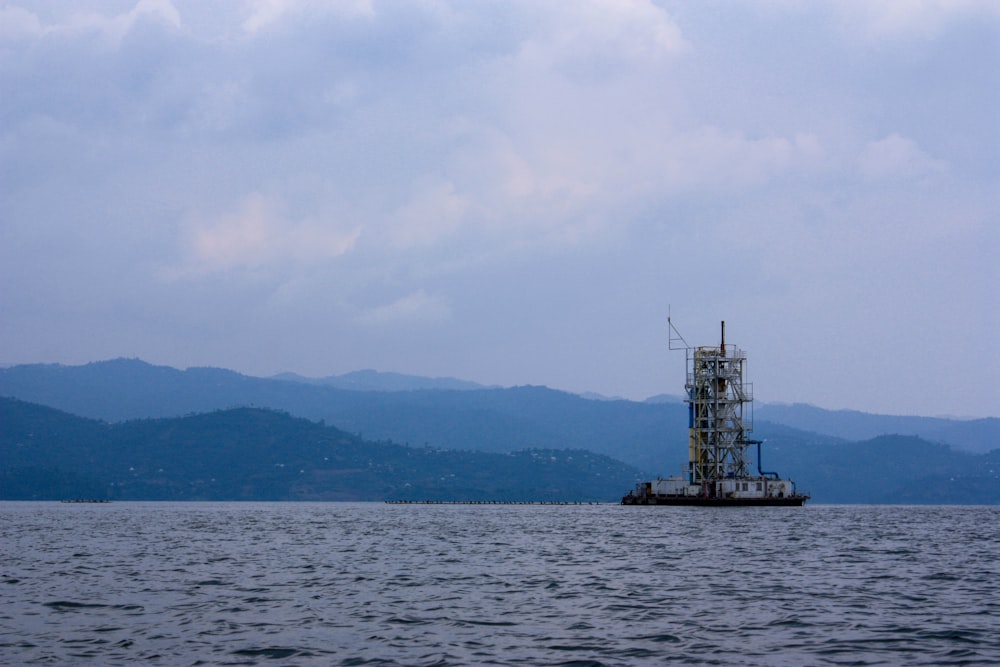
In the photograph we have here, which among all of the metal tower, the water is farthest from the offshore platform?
the water

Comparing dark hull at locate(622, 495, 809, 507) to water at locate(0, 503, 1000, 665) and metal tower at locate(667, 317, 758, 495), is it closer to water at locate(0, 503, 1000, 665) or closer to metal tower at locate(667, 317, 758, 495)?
metal tower at locate(667, 317, 758, 495)

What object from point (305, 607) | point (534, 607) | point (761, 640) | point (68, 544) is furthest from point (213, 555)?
point (761, 640)

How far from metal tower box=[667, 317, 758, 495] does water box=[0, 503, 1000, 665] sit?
97901mm

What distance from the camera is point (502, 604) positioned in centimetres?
4312

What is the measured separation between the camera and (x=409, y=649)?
3341cm

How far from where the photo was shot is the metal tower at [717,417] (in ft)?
582

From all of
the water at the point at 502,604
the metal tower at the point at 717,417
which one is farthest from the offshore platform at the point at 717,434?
the water at the point at 502,604

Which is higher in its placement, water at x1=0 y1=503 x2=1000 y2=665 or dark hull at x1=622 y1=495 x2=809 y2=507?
dark hull at x1=622 y1=495 x2=809 y2=507

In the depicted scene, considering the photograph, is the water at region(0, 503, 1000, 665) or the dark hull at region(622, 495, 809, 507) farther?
the dark hull at region(622, 495, 809, 507)

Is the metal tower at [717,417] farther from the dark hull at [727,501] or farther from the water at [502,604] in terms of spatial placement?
the water at [502,604]

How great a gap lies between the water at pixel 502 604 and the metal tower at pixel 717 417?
97901 millimetres

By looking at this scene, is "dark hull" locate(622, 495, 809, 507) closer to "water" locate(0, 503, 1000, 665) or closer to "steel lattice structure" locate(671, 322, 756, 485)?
"steel lattice structure" locate(671, 322, 756, 485)

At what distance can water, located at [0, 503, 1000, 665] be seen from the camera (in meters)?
32.5

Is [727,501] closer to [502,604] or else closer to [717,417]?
[717,417]
